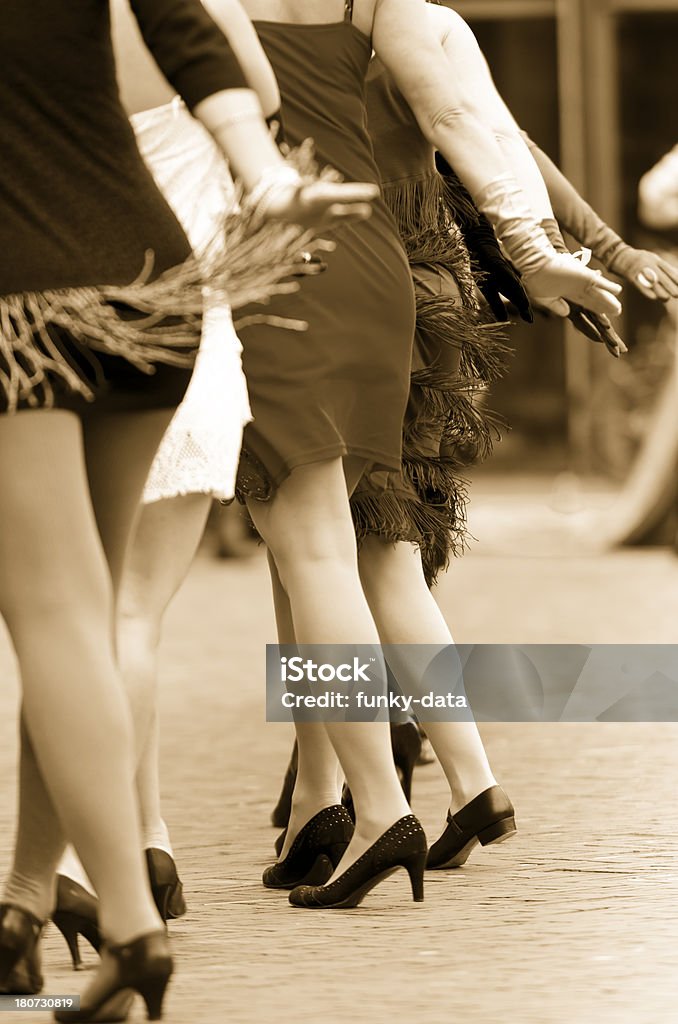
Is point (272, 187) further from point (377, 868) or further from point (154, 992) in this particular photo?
point (377, 868)

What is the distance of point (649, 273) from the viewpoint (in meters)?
4.66

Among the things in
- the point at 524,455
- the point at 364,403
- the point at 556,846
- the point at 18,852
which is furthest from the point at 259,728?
the point at 524,455

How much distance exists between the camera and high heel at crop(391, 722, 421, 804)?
16.5 feet

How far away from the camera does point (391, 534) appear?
14.4 feet

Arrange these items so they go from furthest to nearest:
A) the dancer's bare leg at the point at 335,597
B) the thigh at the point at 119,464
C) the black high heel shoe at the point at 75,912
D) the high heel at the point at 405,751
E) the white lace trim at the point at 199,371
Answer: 1. the high heel at the point at 405,751
2. the dancer's bare leg at the point at 335,597
3. the white lace trim at the point at 199,371
4. the black high heel shoe at the point at 75,912
5. the thigh at the point at 119,464

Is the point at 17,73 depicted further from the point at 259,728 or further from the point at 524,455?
the point at 524,455

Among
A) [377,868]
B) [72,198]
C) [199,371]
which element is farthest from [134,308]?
[377,868]

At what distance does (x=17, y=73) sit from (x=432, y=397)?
170cm

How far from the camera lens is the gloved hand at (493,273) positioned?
4480 millimetres

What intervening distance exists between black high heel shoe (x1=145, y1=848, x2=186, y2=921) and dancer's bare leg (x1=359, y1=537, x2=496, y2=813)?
28.8 inches

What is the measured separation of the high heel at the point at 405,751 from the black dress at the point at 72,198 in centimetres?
223

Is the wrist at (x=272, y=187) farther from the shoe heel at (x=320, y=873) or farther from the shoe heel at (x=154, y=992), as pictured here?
the shoe heel at (x=320, y=873)

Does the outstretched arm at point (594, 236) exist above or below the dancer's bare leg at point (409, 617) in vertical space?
above

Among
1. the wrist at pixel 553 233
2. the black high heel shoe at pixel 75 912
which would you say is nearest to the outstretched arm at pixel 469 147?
the wrist at pixel 553 233
